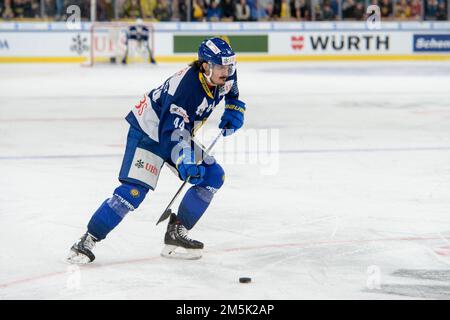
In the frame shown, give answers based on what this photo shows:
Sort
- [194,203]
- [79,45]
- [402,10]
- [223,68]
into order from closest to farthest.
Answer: [223,68]
[194,203]
[79,45]
[402,10]

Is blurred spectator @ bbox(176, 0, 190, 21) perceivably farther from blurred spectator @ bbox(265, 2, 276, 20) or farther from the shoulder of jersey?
the shoulder of jersey

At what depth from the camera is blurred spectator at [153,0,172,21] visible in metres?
26.4

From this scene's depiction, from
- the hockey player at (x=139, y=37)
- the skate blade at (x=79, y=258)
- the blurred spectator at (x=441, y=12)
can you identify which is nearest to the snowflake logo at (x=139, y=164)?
the skate blade at (x=79, y=258)

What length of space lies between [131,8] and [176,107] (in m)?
20.8

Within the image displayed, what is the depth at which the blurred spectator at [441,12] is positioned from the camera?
90.7 feet

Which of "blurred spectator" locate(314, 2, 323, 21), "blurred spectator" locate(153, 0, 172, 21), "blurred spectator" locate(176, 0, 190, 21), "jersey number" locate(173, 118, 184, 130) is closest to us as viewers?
"jersey number" locate(173, 118, 184, 130)

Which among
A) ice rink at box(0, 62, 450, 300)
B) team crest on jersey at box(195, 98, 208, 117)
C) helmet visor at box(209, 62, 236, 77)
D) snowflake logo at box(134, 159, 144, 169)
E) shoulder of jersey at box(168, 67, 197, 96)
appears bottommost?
ice rink at box(0, 62, 450, 300)

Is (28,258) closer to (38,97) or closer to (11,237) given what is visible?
(11,237)

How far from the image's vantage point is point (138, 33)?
25.4m

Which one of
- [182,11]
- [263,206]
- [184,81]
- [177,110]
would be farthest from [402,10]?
[177,110]

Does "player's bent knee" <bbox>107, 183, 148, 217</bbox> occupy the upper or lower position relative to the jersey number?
lower

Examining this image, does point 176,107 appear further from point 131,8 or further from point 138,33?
point 131,8

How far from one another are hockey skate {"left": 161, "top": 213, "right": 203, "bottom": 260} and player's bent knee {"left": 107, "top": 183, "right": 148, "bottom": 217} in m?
0.39

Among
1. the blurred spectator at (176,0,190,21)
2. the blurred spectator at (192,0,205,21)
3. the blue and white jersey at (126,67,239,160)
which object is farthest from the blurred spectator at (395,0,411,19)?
the blue and white jersey at (126,67,239,160)
